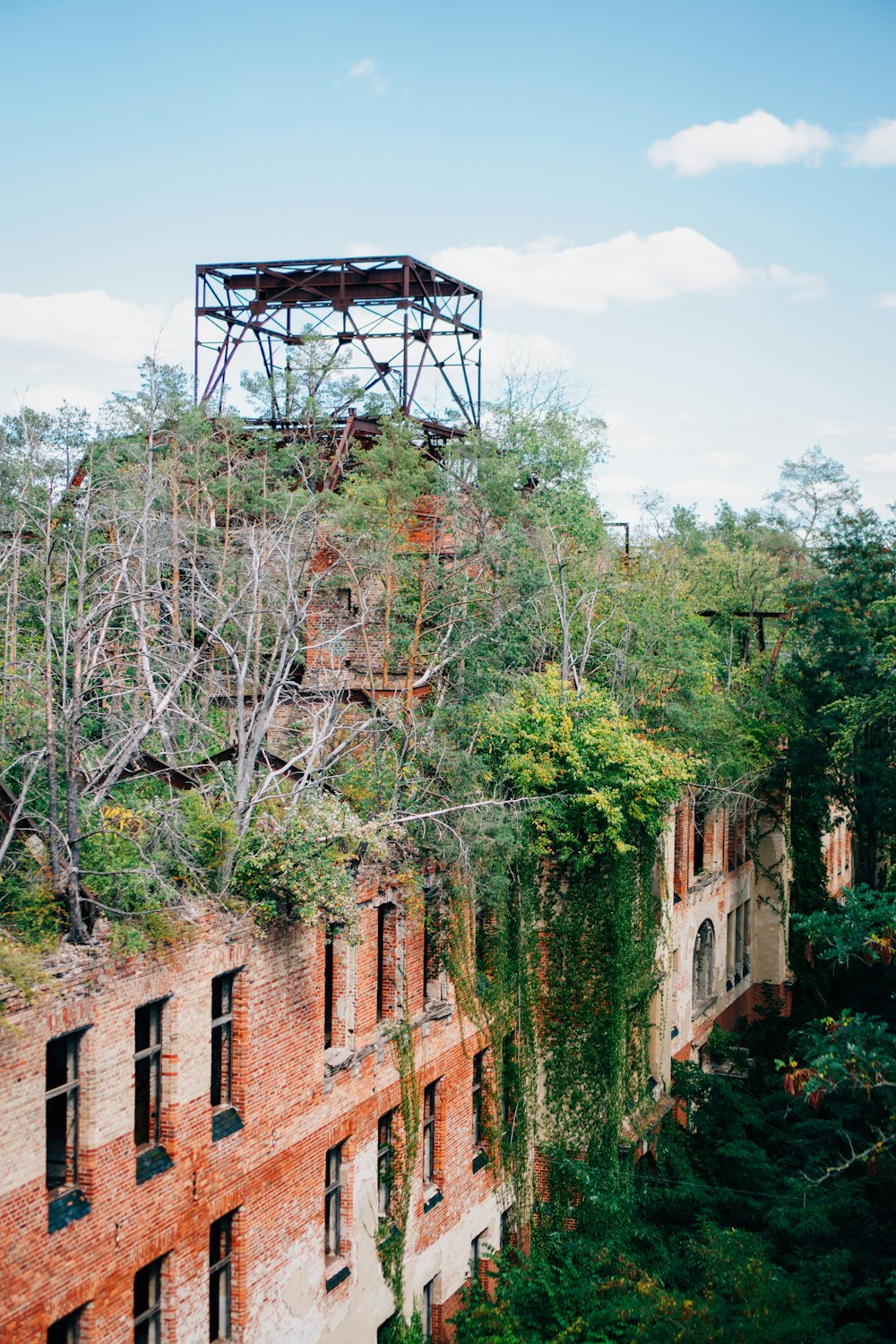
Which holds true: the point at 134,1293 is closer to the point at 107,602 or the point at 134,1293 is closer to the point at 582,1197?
the point at 107,602

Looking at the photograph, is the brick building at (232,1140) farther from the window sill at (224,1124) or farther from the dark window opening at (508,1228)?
the dark window opening at (508,1228)

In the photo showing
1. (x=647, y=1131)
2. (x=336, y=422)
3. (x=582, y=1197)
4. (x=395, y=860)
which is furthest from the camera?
(x=336, y=422)

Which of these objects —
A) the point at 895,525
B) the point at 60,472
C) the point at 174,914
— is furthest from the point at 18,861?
the point at 895,525

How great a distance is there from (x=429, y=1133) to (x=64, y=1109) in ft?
30.0

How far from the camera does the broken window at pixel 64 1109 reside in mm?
12242

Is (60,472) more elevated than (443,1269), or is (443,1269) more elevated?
(60,472)

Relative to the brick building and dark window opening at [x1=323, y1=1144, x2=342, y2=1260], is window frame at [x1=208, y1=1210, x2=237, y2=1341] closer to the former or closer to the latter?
the brick building

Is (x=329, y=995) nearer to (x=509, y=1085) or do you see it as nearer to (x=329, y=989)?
(x=329, y=989)

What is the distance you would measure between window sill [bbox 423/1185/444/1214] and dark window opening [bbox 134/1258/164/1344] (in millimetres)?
6592

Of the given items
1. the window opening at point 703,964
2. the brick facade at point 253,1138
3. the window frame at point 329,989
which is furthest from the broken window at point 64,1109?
the window opening at point 703,964

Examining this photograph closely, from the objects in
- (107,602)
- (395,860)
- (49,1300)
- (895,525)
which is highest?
(895,525)

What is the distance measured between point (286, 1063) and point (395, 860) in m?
3.93

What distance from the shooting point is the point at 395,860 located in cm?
1853

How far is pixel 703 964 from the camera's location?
32750 millimetres
